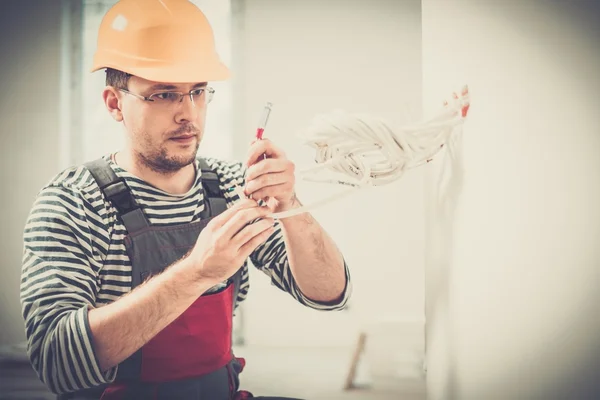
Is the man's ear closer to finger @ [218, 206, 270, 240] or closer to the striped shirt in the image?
the striped shirt

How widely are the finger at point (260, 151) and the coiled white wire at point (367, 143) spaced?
115 mm

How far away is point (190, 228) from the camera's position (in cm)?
110

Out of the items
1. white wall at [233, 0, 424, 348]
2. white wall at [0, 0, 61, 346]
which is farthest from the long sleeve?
white wall at [233, 0, 424, 348]

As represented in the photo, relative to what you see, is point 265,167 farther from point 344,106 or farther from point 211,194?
point 344,106

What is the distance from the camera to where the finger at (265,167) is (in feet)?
2.64

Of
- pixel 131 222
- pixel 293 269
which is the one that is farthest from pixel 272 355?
pixel 131 222

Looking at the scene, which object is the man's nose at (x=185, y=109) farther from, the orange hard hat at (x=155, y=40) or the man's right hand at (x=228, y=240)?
the man's right hand at (x=228, y=240)

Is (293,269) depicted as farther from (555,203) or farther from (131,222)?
(555,203)

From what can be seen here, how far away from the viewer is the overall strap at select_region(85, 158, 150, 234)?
1035 mm

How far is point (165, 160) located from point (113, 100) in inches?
7.5

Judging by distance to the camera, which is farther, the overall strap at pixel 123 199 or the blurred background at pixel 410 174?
the overall strap at pixel 123 199

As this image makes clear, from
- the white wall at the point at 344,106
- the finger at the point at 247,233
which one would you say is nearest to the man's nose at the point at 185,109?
the finger at the point at 247,233

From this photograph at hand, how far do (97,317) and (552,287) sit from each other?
75 centimetres

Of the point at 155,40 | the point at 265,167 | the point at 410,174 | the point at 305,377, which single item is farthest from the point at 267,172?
the point at 410,174
